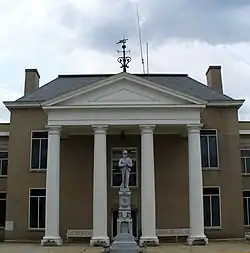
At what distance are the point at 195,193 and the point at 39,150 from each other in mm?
10513

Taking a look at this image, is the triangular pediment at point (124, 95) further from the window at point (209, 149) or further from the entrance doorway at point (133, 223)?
the entrance doorway at point (133, 223)

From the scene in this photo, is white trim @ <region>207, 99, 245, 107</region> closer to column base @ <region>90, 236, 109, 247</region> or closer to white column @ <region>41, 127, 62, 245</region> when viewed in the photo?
white column @ <region>41, 127, 62, 245</region>

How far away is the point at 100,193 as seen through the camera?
26672 mm

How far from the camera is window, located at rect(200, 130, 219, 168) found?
3112 centimetres

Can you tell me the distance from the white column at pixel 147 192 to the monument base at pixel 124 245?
550cm

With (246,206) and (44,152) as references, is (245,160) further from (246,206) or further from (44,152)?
(44,152)

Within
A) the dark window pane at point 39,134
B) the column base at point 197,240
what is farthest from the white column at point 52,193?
the column base at point 197,240

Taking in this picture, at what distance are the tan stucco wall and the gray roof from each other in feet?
3.76

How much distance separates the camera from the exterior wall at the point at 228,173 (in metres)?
30.2

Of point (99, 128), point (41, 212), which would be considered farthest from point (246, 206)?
point (41, 212)

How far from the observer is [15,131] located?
31500 millimetres

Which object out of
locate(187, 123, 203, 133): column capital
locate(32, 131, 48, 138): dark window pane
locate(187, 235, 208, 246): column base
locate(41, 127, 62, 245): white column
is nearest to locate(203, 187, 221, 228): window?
locate(187, 235, 208, 246): column base

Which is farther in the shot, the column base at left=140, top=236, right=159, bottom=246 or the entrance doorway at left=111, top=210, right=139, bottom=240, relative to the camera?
the entrance doorway at left=111, top=210, right=139, bottom=240

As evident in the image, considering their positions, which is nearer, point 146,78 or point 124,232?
point 124,232
